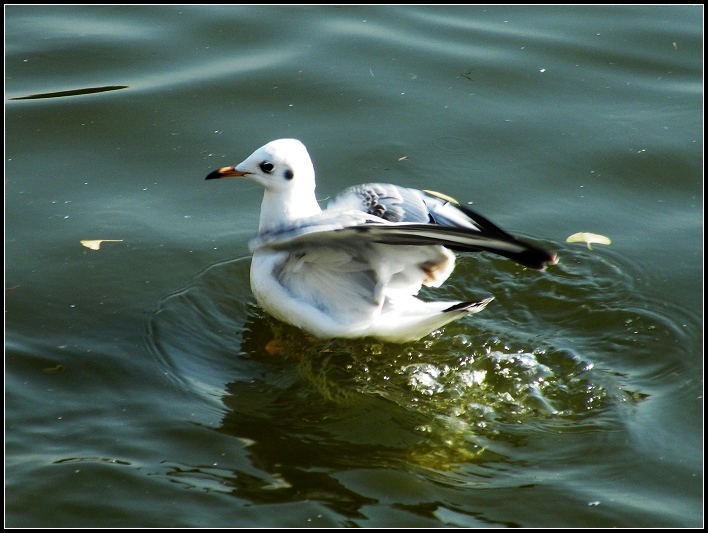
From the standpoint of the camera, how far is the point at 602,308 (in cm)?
648

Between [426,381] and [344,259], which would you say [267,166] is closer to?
[344,259]

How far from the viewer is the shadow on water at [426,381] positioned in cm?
514

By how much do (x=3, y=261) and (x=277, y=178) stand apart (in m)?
2.15

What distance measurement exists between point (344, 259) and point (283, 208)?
2.46 feet

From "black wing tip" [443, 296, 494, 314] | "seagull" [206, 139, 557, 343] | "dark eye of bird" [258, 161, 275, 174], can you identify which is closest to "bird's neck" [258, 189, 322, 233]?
"seagull" [206, 139, 557, 343]

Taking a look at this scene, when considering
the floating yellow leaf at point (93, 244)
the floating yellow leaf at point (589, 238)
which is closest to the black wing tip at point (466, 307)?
the floating yellow leaf at point (589, 238)

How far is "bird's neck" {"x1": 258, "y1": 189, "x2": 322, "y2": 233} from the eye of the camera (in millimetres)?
6277

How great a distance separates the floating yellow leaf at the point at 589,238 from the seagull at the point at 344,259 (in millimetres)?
1650

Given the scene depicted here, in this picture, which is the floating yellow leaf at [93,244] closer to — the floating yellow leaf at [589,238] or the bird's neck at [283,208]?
the bird's neck at [283,208]

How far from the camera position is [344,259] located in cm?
576

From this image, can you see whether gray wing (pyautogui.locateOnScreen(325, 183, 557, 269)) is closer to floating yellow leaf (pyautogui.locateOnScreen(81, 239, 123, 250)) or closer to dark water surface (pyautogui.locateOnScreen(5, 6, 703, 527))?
dark water surface (pyautogui.locateOnScreen(5, 6, 703, 527))

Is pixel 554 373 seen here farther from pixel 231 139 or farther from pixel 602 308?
pixel 231 139

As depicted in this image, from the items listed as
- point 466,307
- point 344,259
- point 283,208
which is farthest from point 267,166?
point 466,307

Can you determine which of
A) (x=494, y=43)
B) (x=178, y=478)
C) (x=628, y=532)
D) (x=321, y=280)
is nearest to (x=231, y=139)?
(x=321, y=280)
